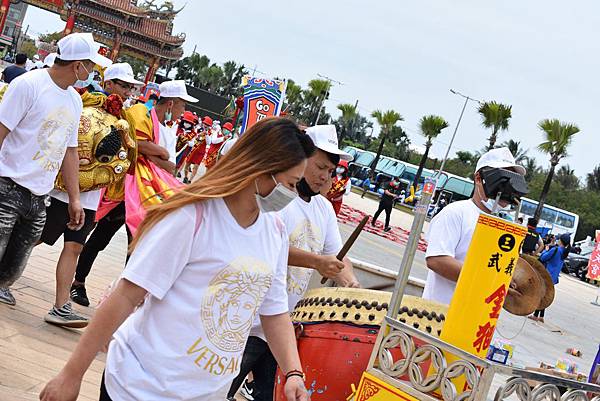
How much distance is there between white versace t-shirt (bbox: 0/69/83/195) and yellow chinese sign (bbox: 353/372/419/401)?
2697 mm

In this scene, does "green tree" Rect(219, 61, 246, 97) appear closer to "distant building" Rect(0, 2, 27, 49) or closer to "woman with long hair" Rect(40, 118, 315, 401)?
"distant building" Rect(0, 2, 27, 49)

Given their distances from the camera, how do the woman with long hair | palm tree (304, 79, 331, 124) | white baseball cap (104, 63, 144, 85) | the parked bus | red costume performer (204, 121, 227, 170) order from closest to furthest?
the woman with long hair
white baseball cap (104, 63, 144, 85)
red costume performer (204, 121, 227, 170)
the parked bus
palm tree (304, 79, 331, 124)

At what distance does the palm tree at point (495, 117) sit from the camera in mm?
53344

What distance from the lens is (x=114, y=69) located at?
6.45 metres

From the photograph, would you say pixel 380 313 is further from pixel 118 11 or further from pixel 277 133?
pixel 118 11

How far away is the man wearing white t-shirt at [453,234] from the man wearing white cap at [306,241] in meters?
0.40

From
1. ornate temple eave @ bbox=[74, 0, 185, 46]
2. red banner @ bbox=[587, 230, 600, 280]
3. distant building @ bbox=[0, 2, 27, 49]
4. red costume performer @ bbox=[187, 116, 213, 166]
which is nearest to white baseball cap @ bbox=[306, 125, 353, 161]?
red costume performer @ bbox=[187, 116, 213, 166]

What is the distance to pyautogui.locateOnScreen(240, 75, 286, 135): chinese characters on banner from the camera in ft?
33.2

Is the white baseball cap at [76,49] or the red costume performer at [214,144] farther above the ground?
the white baseball cap at [76,49]

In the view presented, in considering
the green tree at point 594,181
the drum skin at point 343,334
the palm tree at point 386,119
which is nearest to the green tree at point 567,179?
the green tree at point 594,181

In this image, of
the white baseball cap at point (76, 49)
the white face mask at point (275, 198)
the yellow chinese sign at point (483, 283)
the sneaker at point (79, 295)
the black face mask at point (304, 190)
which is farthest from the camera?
the sneaker at point (79, 295)

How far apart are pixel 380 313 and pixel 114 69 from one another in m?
3.76

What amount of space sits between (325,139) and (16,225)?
6.76 ft

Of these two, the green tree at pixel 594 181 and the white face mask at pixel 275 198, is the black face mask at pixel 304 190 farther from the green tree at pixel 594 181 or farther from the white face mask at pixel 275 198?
the green tree at pixel 594 181
